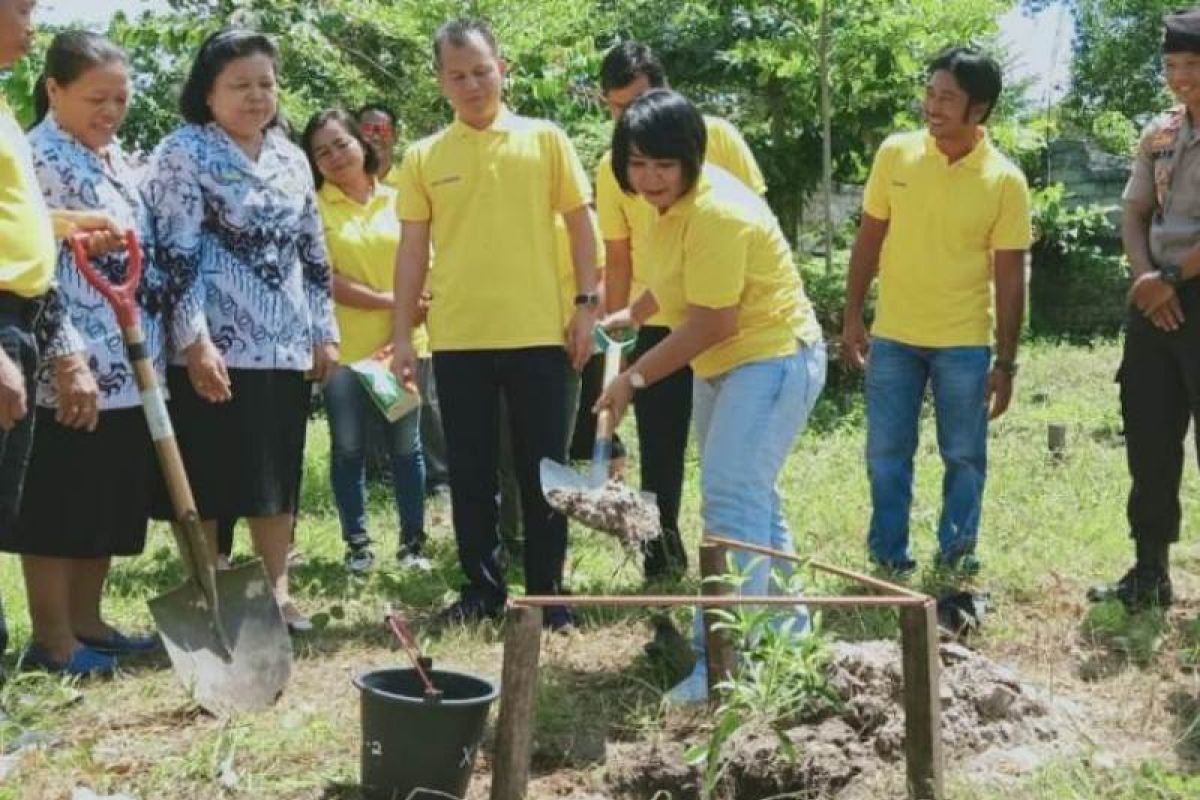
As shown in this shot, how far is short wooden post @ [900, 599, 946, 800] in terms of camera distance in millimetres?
3090

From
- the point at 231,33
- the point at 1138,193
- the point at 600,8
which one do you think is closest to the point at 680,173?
the point at 231,33

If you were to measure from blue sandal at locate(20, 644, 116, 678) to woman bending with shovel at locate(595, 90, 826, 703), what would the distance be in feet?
5.51

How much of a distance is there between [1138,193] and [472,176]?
2.24 m

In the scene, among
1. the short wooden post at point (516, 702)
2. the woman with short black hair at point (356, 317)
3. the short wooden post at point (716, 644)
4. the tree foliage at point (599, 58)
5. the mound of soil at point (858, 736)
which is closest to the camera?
the short wooden post at point (516, 702)

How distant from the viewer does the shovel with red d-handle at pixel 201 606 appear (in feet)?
13.5

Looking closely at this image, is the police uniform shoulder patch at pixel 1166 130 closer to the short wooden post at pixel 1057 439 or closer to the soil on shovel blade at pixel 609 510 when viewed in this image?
the soil on shovel blade at pixel 609 510

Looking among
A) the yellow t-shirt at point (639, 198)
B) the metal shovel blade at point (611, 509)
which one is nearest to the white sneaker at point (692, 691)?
the metal shovel blade at point (611, 509)

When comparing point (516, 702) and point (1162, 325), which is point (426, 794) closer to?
point (516, 702)

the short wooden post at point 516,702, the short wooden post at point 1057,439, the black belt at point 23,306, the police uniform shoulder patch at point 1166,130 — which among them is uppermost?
the police uniform shoulder patch at point 1166,130

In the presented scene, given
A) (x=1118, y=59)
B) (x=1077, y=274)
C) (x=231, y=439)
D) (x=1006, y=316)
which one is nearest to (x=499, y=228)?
(x=231, y=439)

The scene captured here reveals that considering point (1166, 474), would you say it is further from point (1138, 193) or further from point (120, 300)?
point (120, 300)

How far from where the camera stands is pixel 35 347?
12.1 feet

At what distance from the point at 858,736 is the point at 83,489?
232 centimetres

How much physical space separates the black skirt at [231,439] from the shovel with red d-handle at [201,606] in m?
0.28
